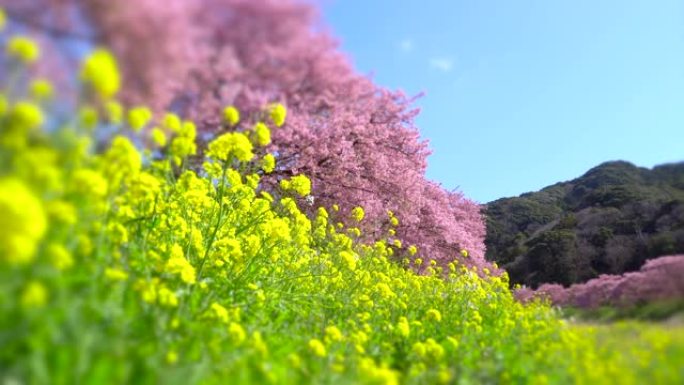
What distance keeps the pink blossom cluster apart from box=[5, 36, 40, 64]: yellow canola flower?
3424 mm

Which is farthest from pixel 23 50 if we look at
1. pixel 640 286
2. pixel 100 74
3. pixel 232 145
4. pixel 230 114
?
pixel 640 286

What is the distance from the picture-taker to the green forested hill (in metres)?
4.48

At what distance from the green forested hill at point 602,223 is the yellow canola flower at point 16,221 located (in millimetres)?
3943

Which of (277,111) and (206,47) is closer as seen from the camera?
(206,47)

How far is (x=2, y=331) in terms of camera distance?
1697 mm

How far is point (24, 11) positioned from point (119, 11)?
32 centimetres

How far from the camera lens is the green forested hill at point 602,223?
4.48 metres

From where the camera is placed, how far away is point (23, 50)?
172 cm

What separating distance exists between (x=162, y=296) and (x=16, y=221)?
53.5 inches

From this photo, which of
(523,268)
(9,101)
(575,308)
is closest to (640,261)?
(575,308)

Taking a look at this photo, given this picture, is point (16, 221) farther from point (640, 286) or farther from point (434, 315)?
point (434, 315)

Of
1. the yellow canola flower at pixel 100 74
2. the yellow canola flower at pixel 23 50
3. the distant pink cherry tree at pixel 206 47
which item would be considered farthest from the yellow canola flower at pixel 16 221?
the distant pink cherry tree at pixel 206 47

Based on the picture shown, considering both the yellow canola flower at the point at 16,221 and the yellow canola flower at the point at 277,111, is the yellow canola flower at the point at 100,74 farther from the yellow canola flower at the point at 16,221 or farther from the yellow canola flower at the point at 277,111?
the yellow canola flower at the point at 277,111

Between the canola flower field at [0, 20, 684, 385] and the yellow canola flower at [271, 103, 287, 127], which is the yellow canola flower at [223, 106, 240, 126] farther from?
the yellow canola flower at [271, 103, 287, 127]
